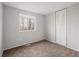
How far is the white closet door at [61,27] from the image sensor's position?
11.0 ft

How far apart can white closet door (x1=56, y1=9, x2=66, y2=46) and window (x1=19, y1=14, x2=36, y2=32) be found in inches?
68.2

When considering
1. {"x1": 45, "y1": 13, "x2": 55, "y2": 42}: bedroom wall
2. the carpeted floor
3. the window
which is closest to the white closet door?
{"x1": 45, "y1": 13, "x2": 55, "y2": 42}: bedroom wall

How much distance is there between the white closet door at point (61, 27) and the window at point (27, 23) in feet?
5.69

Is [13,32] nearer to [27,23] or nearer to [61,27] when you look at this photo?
[27,23]

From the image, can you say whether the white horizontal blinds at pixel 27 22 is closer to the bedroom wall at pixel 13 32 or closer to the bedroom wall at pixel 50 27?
the bedroom wall at pixel 13 32

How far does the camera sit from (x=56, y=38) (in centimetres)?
391

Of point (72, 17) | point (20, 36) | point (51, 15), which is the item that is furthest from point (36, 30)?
point (72, 17)

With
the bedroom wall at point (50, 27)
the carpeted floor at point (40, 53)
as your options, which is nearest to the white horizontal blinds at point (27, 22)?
the bedroom wall at point (50, 27)

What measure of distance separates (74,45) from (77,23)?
3.68ft

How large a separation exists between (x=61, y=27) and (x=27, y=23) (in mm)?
2315

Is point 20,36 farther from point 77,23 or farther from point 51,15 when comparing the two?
point 77,23

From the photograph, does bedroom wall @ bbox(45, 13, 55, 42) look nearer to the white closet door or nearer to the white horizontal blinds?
the white closet door

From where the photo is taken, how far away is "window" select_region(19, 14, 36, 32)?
356cm

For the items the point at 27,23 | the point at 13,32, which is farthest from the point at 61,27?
the point at 13,32
